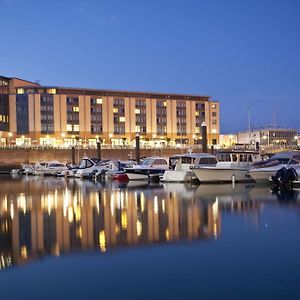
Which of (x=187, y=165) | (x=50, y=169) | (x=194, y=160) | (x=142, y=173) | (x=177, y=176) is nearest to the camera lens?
(x=177, y=176)

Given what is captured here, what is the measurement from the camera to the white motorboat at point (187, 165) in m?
43.4

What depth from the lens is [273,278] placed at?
1070 centimetres

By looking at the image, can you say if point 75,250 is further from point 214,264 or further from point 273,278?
point 273,278

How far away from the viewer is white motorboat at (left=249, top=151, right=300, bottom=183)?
132 feet

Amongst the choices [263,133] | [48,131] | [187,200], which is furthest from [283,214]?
[263,133]

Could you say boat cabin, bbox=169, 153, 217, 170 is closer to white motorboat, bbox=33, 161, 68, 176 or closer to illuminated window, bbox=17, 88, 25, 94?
white motorboat, bbox=33, 161, 68, 176

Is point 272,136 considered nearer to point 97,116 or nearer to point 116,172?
point 97,116

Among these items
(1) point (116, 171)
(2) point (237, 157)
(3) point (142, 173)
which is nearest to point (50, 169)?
(1) point (116, 171)

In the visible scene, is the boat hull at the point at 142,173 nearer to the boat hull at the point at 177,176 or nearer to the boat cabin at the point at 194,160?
the boat hull at the point at 177,176

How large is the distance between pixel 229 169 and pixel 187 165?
4415mm

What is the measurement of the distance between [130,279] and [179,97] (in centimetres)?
12753

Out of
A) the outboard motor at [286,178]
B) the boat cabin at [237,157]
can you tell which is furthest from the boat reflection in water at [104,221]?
the boat cabin at [237,157]

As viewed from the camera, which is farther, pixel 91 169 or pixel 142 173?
pixel 91 169

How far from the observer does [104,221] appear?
63.8 feet
